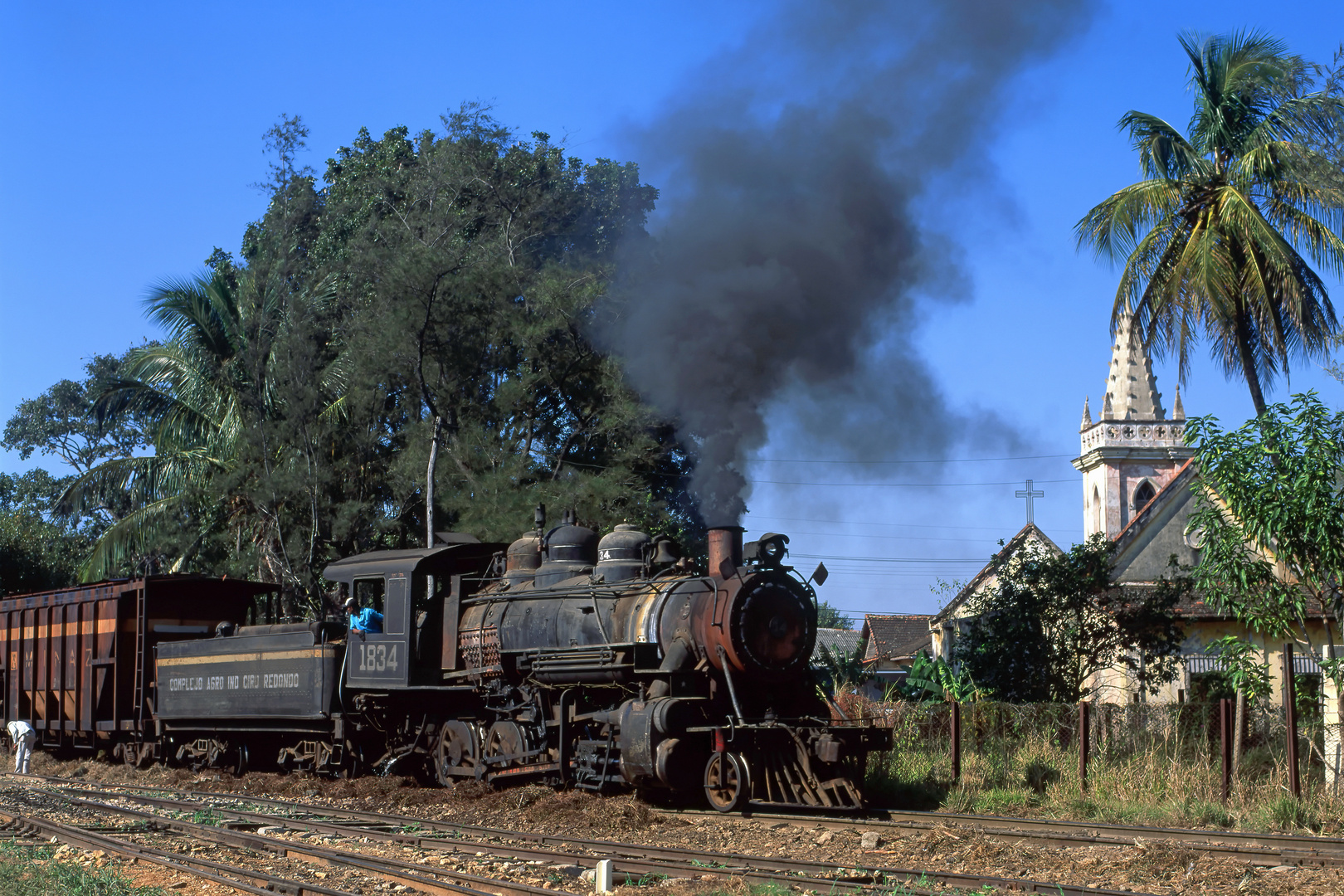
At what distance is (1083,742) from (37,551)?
36453mm

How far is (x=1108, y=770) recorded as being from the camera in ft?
44.4

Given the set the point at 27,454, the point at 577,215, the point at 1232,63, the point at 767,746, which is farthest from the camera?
the point at 27,454

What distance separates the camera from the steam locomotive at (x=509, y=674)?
12.1 m

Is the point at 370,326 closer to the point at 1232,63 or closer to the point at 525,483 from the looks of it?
the point at 525,483

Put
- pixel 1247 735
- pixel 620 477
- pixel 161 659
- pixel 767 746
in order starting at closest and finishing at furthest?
1. pixel 767 746
2. pixel 1247 735
3. pixel 161 659
4. pixel 620 477

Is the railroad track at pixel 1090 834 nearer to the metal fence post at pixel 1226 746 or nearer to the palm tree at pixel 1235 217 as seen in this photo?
the metal fence post at pixel 1226 746

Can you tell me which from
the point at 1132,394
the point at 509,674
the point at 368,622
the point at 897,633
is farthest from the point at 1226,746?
the point at 897,633

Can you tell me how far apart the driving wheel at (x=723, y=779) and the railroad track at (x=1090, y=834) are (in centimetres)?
17

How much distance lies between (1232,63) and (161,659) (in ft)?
61.9

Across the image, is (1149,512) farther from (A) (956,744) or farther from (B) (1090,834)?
(B) (1090,834)

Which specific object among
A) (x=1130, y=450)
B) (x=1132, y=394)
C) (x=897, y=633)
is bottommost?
(x=897, y=633)

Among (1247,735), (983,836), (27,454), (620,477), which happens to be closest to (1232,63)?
(1247,735)

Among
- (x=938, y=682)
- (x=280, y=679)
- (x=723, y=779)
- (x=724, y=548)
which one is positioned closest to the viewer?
(x=723, y=779)

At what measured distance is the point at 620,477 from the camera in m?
25.6
